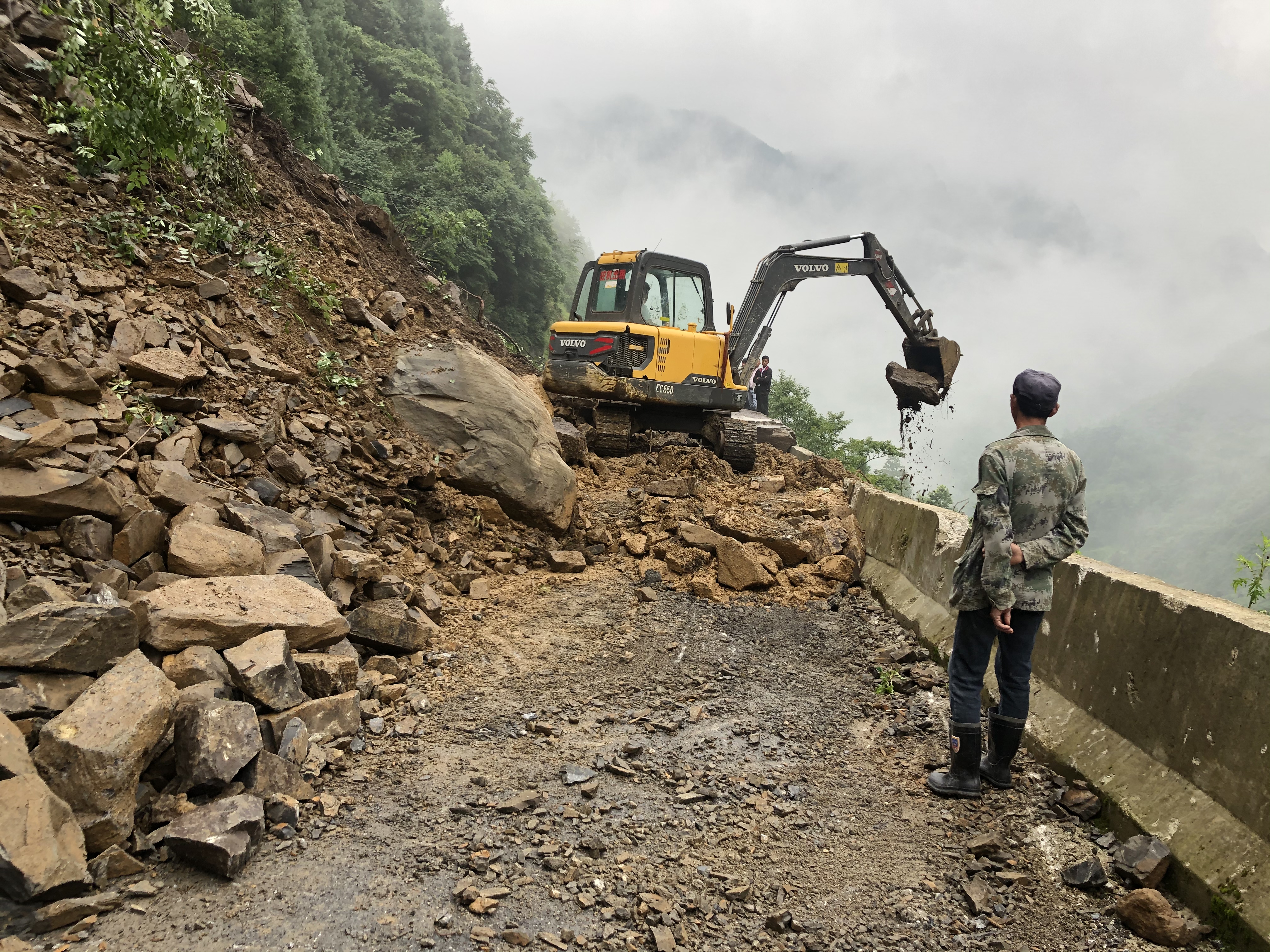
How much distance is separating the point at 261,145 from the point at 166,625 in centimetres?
865

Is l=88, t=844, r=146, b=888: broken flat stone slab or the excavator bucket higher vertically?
the excavator bucket

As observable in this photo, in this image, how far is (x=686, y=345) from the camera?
34.1ft

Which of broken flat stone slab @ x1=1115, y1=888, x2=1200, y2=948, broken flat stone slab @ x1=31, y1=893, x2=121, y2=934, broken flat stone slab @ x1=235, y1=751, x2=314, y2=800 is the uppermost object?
broken flat stone slab @ x1=1115, y1=888, x2=1200, y2=948

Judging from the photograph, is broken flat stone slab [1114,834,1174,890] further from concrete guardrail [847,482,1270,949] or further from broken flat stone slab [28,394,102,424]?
broken flat stone slab [28,394,102,424]

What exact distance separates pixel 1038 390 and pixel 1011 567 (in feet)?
2.52

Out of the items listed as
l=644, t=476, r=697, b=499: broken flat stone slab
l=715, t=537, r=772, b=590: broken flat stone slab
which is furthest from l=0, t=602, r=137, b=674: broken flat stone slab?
l=644, t=476, r=697, b=499: broken flat stone slab

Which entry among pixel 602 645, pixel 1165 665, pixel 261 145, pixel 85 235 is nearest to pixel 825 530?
pixel 602 645

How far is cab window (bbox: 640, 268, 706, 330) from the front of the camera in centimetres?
1039

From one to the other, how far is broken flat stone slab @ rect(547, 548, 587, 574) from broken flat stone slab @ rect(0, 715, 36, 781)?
4274 millimetres

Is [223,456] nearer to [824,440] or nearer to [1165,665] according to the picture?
[1165,665]

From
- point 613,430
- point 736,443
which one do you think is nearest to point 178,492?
point 613,430

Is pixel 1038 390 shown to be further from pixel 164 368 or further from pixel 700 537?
pixel 164 368

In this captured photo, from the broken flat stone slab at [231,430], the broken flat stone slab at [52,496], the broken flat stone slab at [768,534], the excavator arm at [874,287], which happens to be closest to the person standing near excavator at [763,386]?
the excavator arm at [874,287]

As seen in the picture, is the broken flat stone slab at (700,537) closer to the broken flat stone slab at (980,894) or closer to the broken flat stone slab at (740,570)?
the broken flat stone slab at (740,570)
